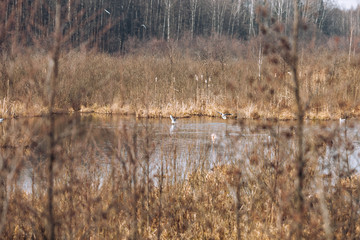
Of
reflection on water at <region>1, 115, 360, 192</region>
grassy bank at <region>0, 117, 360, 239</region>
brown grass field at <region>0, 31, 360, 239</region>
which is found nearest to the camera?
brown grass field at <region>0, 31, 360, 239</region>

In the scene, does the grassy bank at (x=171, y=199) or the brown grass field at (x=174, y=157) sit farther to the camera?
the grassy bank at (x=171, y=199)

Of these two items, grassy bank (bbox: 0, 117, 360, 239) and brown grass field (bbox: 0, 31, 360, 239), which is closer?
brown grass field (bbox: 0, 31, 360, 239)

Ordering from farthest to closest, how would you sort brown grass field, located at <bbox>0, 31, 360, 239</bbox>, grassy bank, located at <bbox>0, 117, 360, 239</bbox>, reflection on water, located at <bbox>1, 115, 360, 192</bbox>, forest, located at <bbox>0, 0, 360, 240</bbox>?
grassy bank, located at <bbox>0, 117, 360, 239</bbox>
reflection on water, located at <bbox>1, 115, 360, 192</bbox>
brown grass field, located at <bbox>0, 31, 360, 239</bbox>
forest, located at <bbox>0, 0, 360, 240</bbox>

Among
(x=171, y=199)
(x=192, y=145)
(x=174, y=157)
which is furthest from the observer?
(x=192, y=145)

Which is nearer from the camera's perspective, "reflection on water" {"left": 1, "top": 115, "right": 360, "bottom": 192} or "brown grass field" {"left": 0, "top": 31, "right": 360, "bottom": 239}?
"brown grass field" {"left": 0, "top": 31, "right": 360, "bottom": 239}

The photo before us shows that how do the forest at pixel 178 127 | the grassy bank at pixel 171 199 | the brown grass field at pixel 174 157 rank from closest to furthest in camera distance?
the forest at pixel 178 127
the brown grass field at pixel 174 157
the grassy bank at pixel 171 199

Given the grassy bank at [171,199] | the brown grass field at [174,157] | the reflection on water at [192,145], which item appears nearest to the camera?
Answer: the brown grass field at [174,157]

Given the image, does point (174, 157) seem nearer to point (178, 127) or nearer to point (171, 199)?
point (171, 199)

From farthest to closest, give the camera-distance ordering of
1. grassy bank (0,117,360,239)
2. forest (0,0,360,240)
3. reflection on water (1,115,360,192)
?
grassy bank (0,117,360,239)
reflection on water (1,115,360,192)
forest (0,0,360,240)

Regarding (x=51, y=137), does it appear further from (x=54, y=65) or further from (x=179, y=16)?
(x=179, y=16)

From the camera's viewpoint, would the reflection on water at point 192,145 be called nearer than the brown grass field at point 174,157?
No

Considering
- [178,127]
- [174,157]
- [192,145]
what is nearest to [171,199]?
[174,157]

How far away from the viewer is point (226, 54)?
24.0 meters

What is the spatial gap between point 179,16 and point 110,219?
38086 millimetres
